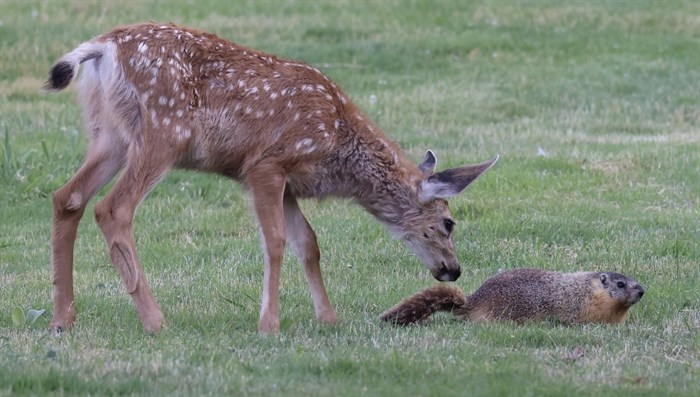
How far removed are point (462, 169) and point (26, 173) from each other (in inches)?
233

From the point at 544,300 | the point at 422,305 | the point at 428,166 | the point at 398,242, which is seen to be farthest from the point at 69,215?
the point at 398,242

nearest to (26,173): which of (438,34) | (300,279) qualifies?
(300,279)

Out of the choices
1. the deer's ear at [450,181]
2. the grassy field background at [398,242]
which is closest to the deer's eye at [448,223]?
the deer's ear at [450,181]

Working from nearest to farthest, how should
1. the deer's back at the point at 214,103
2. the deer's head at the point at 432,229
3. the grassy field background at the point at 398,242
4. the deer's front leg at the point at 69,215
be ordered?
1. the grassy field background at the point at 398,242
2. the deer's back at the point at 214,103
3. the deer's front leg at the point at 69,215
4. the deer's head at the point at 432,229

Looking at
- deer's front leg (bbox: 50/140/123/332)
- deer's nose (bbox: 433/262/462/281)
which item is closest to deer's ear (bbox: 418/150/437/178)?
deer's nose (bbox: 433/262/462/281)

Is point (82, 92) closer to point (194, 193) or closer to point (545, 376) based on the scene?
point (545, 376)

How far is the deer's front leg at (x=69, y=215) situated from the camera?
7879 millimetres

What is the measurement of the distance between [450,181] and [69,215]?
A: 2515 millimetres

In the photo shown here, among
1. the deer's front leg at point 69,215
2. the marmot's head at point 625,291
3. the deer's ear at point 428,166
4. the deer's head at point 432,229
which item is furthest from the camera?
the deer's ear at point 428,166

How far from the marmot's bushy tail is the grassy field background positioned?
16cm

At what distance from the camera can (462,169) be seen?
26.7 ft

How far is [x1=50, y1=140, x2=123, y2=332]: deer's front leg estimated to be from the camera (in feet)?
25.8

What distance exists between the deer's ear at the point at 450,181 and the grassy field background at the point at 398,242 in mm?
893

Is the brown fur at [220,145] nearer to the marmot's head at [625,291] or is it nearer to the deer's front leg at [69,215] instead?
the deer's front leg at [69,215]
